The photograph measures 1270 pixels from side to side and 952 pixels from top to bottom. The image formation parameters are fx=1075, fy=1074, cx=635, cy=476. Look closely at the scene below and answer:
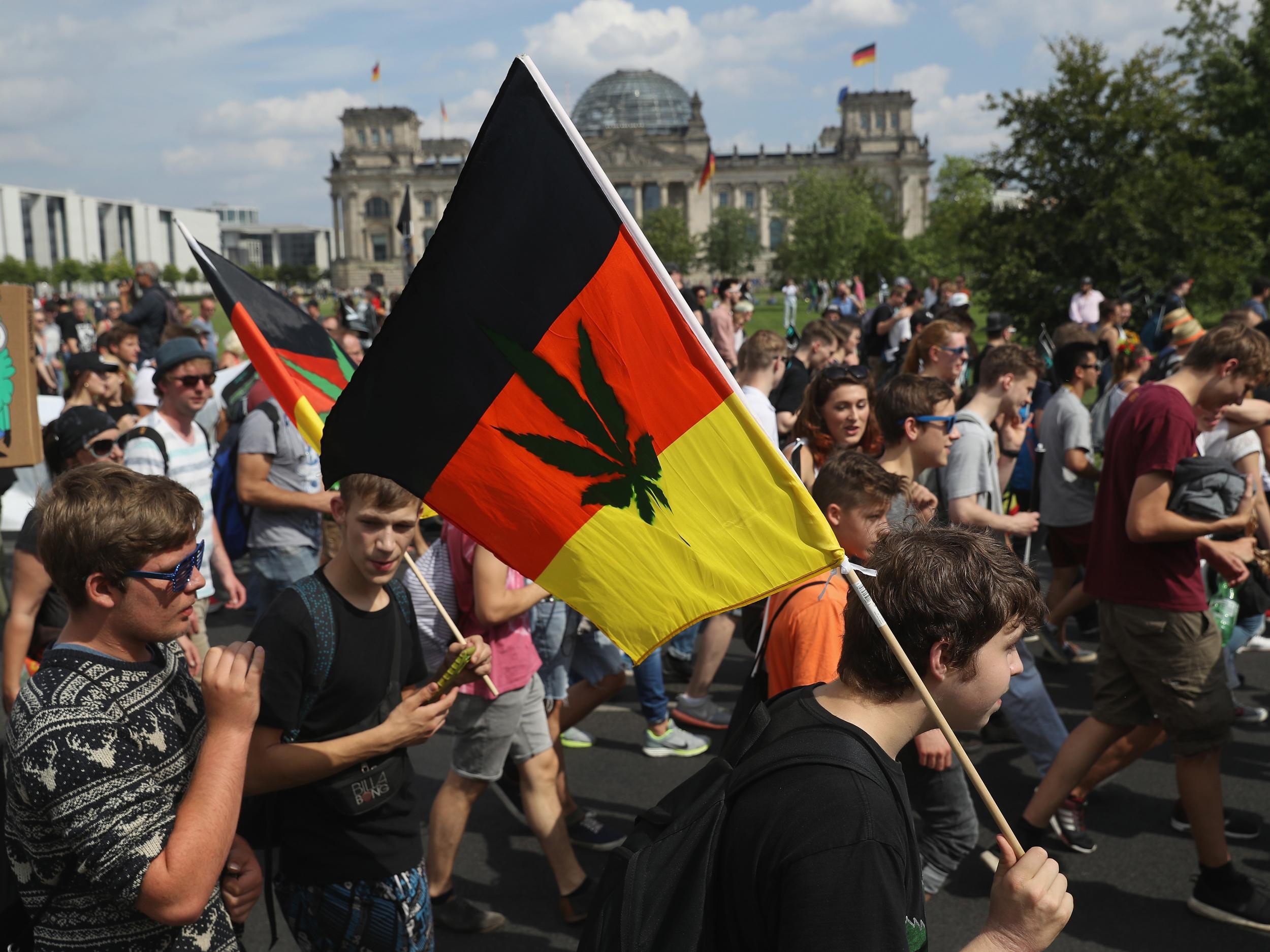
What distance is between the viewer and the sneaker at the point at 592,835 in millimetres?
4359

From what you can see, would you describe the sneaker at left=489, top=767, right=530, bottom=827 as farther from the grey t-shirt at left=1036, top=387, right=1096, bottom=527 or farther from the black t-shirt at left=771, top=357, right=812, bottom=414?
the black t-shirt at left=771, top=357, right=812, bottom=414

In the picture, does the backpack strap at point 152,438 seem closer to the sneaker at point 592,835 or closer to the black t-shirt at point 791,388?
the sneaker at point 592,835

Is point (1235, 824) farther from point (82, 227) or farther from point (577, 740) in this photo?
point (82, 227)

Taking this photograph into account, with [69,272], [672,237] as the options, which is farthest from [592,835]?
[69,272]

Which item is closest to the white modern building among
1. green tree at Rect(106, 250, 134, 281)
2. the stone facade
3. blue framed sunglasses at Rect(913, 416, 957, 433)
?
green tree at Rect(106, 250, 134, 281)

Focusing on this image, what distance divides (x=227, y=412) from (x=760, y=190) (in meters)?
116

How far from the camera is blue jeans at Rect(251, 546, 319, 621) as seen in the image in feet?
16.7

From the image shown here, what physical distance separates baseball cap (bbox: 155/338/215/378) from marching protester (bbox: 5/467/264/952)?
2.83m

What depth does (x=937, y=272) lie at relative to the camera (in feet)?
151

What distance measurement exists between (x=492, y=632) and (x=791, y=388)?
4618mm

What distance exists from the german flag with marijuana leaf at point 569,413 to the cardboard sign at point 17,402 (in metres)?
2.10

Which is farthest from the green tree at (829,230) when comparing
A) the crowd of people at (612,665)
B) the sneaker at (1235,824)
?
the sneaker at (1235,824)

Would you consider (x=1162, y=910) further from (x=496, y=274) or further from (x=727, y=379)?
(x=496, y=274)

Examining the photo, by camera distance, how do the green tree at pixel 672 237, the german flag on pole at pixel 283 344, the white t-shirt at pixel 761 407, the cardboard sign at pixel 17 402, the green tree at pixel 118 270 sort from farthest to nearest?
the green tree at pixel 118 270 < the green tree at pixel 672 237 < the white t-shirt at pixel 761 407 < the cardboard sign at pixel 17 402 < the german flag on pole at pixel 283 344
